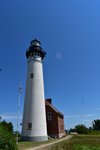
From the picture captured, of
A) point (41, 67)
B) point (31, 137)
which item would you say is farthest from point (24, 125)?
point (41, 67)

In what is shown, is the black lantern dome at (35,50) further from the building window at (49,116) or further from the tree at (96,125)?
the tree at (96,125)

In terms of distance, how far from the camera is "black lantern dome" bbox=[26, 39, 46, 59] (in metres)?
35.2

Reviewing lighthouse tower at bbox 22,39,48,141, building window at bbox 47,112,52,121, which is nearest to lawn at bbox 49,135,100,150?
lighthouse tower at bbox 22,39,48,141

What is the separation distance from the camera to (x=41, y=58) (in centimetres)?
3566

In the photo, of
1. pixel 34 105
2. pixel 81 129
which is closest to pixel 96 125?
pixel 81 129

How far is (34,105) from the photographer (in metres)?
31.9

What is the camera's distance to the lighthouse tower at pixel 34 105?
3148cm

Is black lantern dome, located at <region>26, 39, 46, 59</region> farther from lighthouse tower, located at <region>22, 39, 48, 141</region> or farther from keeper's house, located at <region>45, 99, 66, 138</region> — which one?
keeper's house, located at <region>45, 99, 66, 138</region>

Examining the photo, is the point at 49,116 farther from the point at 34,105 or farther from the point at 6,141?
the point at 6,141

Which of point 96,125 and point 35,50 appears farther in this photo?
point 96,125

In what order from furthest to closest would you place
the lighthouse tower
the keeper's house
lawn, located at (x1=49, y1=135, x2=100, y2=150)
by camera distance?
the keeper's house
the lighthouse tower
lawn, located at (x1=49, y1=135, x2=100, y2=150)

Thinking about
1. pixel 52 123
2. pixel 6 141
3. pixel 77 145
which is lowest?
pixel 77 145

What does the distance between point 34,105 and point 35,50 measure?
9241 mm

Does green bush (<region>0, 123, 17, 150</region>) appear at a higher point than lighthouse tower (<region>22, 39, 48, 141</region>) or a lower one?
lower
